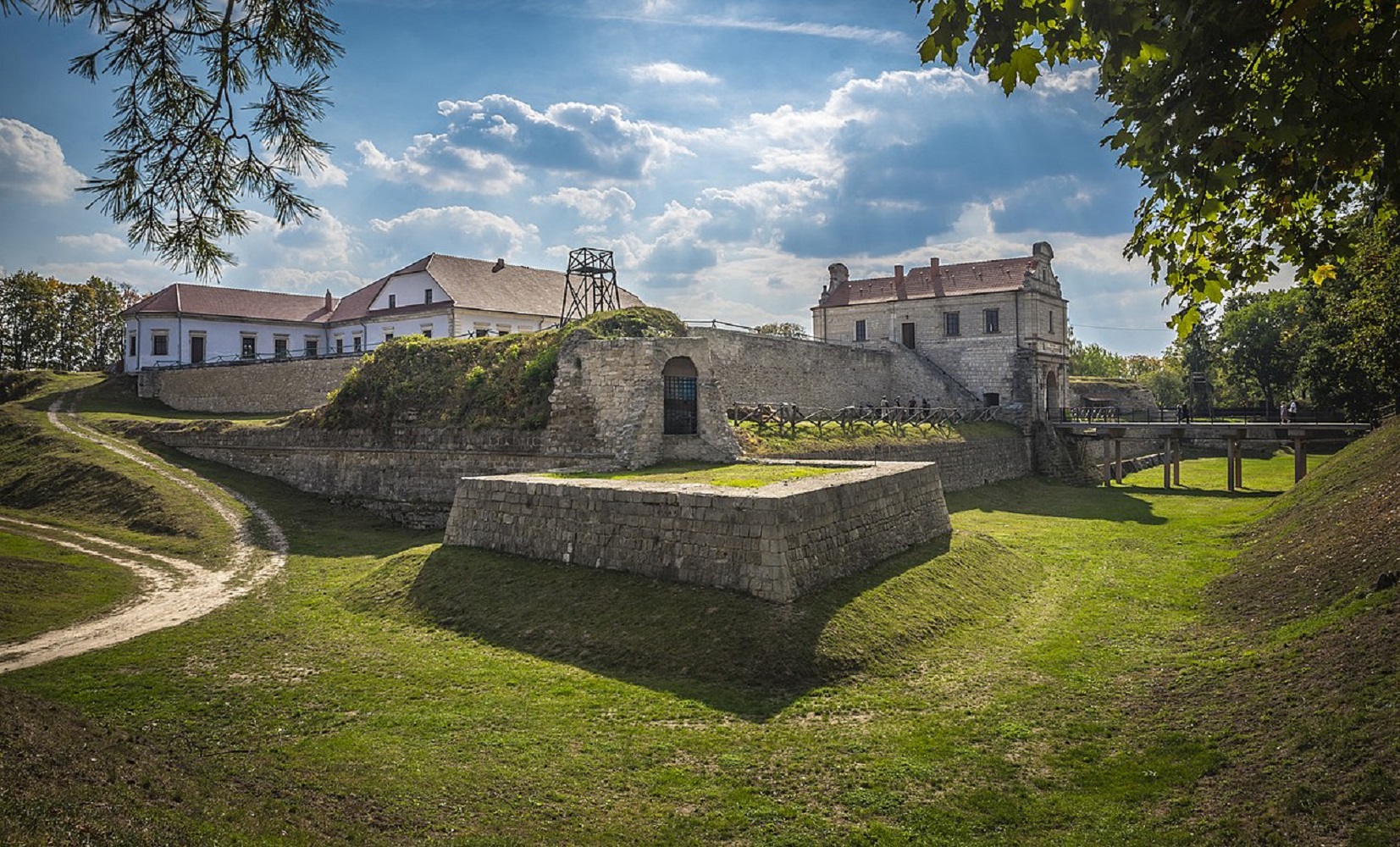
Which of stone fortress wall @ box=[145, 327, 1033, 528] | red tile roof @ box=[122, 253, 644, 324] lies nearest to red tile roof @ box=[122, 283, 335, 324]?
red tile roof @ box=[122, 253, 644, 324]

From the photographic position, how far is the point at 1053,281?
3925 centimetres

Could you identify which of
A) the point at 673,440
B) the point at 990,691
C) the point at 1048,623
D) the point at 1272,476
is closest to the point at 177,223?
the point at 990,691

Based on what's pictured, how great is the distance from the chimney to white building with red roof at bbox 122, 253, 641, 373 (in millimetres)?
14732

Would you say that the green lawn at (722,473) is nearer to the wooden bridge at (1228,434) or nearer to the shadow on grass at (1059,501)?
the shadow on grass at (1059,501)

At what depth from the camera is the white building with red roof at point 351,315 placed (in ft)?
117

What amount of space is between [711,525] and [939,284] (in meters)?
31.8

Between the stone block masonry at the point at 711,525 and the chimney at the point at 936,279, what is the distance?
25.9 metres

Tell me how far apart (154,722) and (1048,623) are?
11.1 m

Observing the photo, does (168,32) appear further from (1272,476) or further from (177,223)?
(1272,476)

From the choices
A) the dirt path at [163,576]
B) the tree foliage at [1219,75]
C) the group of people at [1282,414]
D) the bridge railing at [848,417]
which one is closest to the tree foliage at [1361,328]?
the tree foliage at [1219,75]

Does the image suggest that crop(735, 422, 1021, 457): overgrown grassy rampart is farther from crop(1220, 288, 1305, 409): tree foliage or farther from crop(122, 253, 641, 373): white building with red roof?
crop(1220, 288, 1305, 409): tree foliage

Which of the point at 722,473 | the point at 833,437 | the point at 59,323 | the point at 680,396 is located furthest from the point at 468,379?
the point at 59,323

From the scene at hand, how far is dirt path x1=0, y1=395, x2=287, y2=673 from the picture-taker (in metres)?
11.4

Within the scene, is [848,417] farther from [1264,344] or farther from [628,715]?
[1264,344]
